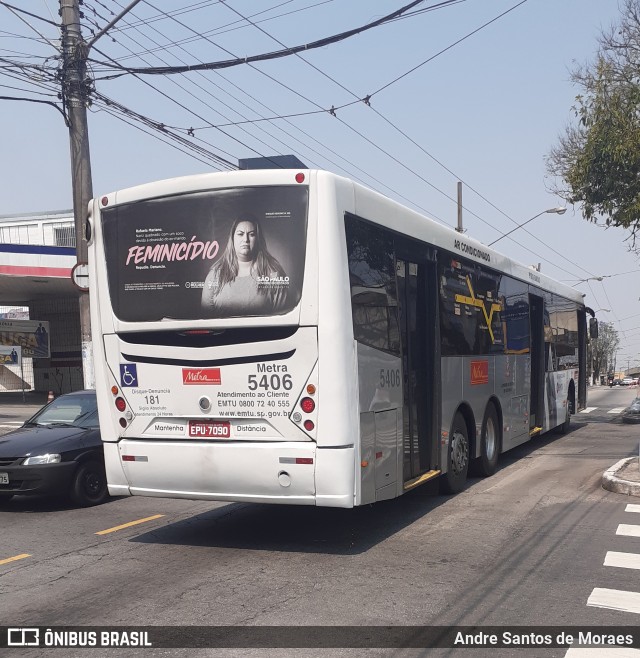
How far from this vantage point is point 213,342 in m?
7.17

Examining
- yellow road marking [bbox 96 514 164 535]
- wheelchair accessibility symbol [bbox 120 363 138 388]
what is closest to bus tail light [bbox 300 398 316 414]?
wheelchair accessibility symbol [bbox 120 363 138 388]

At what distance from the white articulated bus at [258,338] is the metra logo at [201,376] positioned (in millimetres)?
11

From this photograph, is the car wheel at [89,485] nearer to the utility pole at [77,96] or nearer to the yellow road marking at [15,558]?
the yellow road marking at [15,558]

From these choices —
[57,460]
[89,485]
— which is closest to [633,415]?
[89,485]

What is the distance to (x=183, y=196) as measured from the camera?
7414 mm

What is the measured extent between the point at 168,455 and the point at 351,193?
3011 mm

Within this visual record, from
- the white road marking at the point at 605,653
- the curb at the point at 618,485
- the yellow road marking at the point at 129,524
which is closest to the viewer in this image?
the white road marking at the point at 605,653

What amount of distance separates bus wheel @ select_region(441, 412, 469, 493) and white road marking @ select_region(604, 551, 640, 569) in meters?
2.79

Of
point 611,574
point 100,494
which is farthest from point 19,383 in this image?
point 611,574

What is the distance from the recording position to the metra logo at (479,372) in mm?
10484

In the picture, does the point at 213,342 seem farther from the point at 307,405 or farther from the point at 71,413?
the point at 71,413

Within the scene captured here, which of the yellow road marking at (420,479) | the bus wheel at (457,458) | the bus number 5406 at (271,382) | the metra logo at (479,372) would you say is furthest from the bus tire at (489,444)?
the bus number 5406 at (271,382)

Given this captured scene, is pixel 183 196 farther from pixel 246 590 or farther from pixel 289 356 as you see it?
pixel 246 590

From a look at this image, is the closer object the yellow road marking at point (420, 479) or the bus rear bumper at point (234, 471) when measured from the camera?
the bus rear bumper at point (234, 471)
